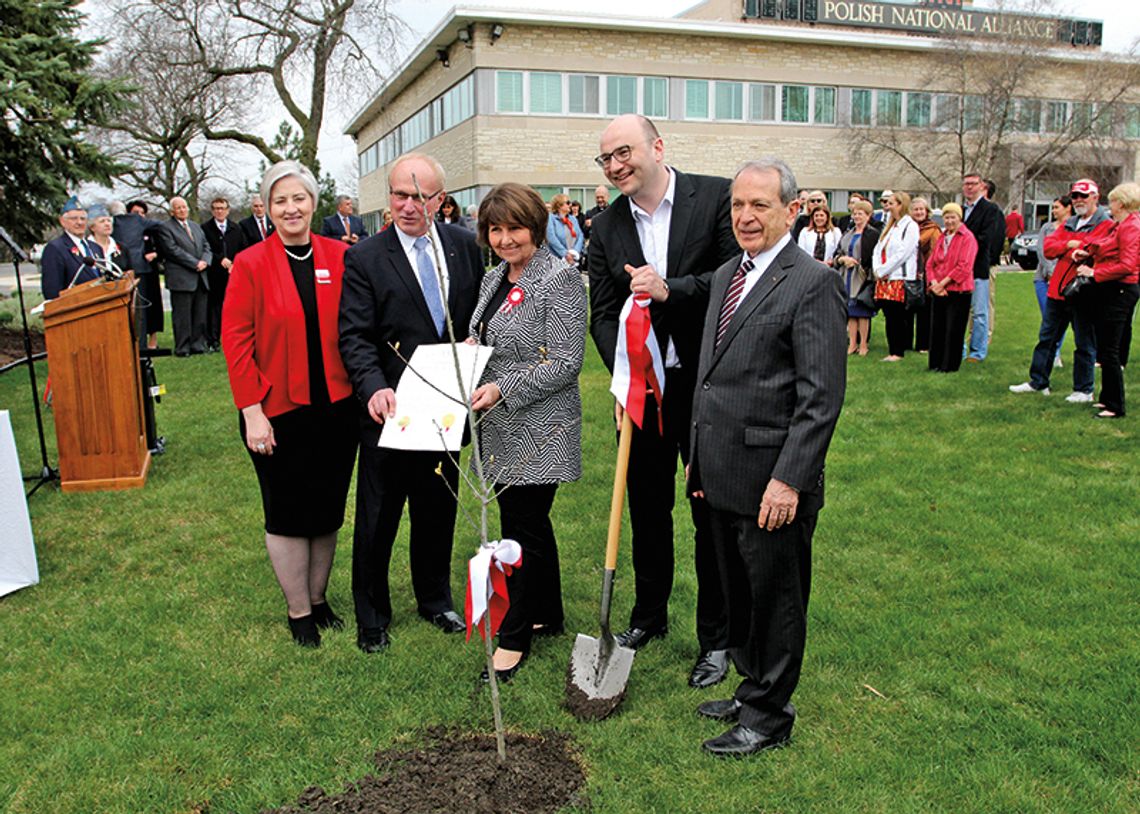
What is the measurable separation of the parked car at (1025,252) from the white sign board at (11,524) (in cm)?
2946

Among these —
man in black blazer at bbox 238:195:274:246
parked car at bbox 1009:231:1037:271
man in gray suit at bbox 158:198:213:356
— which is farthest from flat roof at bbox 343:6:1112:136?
man in black blazer at bbox 238:195:274:246

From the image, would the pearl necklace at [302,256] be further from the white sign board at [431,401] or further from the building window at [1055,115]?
the building window at [1055,115]

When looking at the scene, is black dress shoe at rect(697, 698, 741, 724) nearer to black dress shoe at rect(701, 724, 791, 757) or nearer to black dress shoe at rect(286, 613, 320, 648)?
black dress shoe at rect(701, 724, 791, 757)

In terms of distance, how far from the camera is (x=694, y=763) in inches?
132

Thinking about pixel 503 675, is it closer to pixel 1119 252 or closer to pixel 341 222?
pixel 1119 252

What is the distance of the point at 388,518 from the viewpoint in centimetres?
442

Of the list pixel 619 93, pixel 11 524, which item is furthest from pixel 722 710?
pixel 619 93

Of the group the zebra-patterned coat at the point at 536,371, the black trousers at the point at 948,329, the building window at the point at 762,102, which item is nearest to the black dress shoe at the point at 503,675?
the zebra-patterned coat at the point at 536,371

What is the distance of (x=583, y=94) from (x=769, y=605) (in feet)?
120

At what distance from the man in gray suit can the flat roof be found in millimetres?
19640

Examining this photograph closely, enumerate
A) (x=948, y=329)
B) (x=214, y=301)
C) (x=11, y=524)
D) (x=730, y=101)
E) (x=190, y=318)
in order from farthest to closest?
(x=730, y=101)
(x=214, y=301)
(x=190, y=318)
(x=948, y=329)
(x=11, y=524)

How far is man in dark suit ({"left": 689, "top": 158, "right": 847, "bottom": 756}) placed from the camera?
10.0ft

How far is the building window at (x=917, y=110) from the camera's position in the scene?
4347cm

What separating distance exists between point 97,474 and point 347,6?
81.6ft
